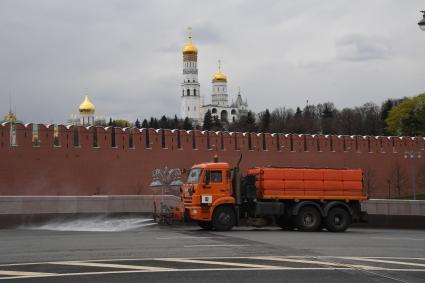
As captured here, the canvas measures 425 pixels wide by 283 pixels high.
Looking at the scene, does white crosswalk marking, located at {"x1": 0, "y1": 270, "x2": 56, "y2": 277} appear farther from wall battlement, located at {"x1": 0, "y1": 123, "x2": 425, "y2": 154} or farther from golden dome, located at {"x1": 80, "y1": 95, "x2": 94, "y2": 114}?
golden dome, located at {"x1": 80, "y1": 95, "x2": 94, "y2": 114}

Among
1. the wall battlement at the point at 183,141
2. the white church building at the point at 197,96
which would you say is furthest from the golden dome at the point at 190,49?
the wall battlement at the point at 183,141

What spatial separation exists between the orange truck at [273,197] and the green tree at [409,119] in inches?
2271

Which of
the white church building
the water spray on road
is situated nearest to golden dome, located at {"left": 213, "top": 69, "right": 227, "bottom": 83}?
the white church building

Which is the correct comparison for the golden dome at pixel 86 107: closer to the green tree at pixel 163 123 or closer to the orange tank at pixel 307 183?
the green tree at pixel 163 123

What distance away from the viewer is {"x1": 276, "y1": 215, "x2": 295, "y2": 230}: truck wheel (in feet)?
68.0

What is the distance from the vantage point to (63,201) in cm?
2205

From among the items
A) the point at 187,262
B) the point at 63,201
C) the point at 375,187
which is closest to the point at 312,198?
the point at 63,201

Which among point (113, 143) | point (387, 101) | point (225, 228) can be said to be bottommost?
point (225, 228)

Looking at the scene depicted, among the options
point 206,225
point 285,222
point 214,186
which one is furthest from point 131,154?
point 214,186

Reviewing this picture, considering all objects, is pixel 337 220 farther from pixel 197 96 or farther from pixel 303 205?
pixel 197 96

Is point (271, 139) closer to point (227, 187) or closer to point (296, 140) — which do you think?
point (296, 140)

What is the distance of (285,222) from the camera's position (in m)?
21.1

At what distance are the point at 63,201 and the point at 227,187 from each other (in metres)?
6.00

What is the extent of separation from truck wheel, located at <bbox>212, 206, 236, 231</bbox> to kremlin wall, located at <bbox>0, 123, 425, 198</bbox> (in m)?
18.0
